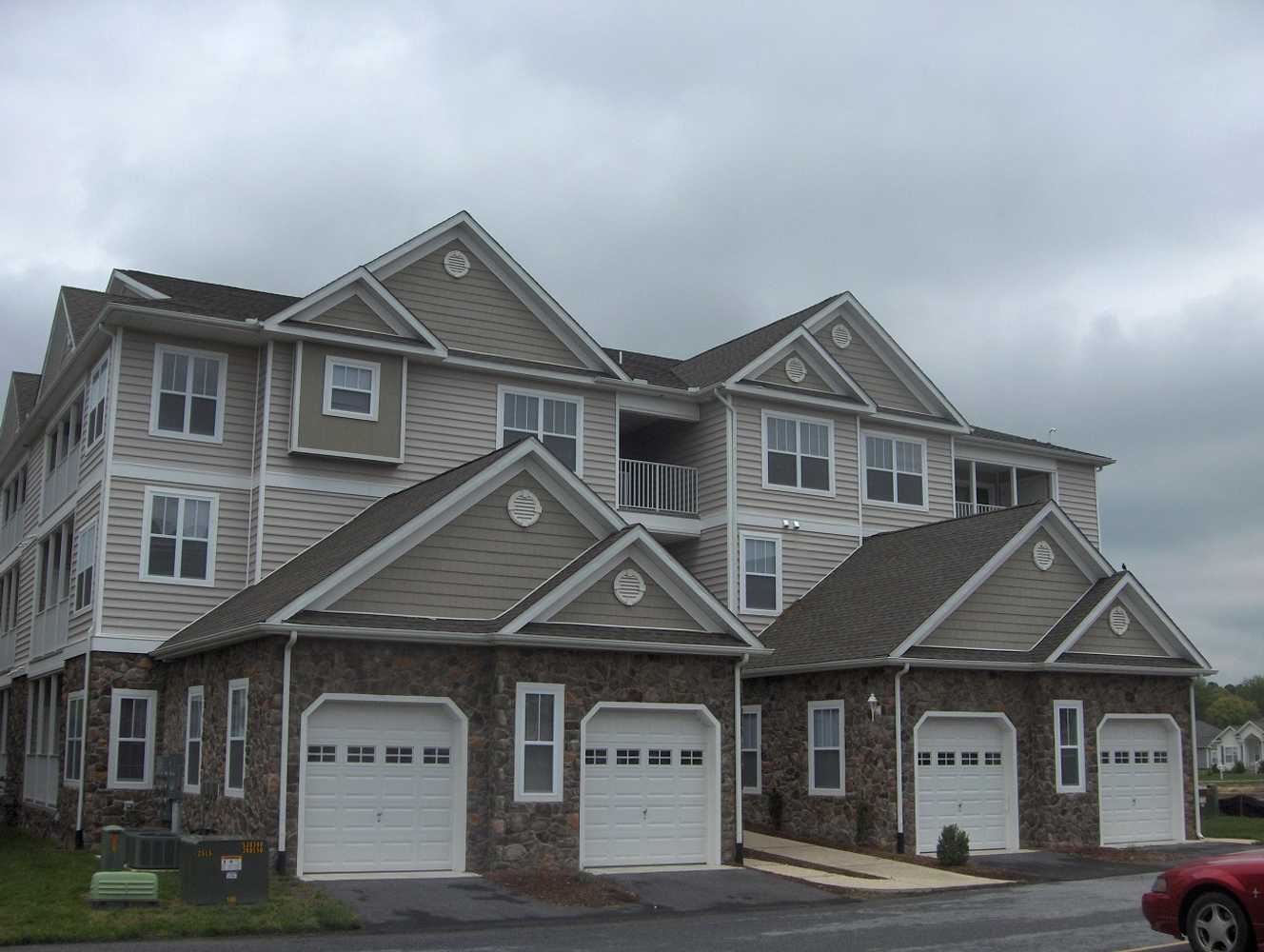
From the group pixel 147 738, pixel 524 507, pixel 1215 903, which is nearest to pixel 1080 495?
pixel 524 507

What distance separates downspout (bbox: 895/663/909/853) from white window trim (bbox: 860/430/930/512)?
26.2 feet

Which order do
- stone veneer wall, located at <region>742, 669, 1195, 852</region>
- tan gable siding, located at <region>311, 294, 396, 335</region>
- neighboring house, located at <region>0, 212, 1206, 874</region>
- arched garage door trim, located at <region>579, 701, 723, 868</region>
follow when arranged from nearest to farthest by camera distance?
neighboring house, located at <region>0, 212, 1206, 874</region> < arched garage door trim, located at <region>579, 701, 723, 868</region> < stone veneer wall, located at <region>742, 669, 1195, 852</region> < tan gable siding, located at <region>311, 294, 396, 335</region>

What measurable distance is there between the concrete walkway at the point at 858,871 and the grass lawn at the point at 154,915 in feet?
24.9

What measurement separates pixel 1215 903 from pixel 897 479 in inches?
799

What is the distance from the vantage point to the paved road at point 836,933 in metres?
14.3

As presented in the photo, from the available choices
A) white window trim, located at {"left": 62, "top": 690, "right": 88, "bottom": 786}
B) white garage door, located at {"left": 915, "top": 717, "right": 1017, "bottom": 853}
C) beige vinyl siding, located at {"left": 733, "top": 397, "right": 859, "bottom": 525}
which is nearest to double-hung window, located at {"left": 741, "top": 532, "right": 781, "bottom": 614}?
beige vinyl siding, located at {"left": 733, "top": 397, "right": 859, "bottom": 525}

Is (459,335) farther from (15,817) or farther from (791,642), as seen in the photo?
(15,817)

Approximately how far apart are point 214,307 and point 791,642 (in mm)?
12968

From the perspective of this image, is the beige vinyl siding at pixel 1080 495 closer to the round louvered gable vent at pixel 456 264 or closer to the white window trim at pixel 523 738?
the round louvered gable vent at pixel 456 264

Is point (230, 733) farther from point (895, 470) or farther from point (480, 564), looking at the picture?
point (895, 470)

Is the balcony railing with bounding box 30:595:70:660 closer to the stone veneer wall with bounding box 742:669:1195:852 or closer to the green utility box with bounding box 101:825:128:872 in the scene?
the green utility box with bounding box 101:825:128:872

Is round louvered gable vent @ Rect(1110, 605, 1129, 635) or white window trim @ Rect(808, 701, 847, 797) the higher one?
round louvered gable vent @ Rect(1110, 605, 1129, 635)

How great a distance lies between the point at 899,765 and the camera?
24172 mm

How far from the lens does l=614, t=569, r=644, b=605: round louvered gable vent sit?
21.6 m
